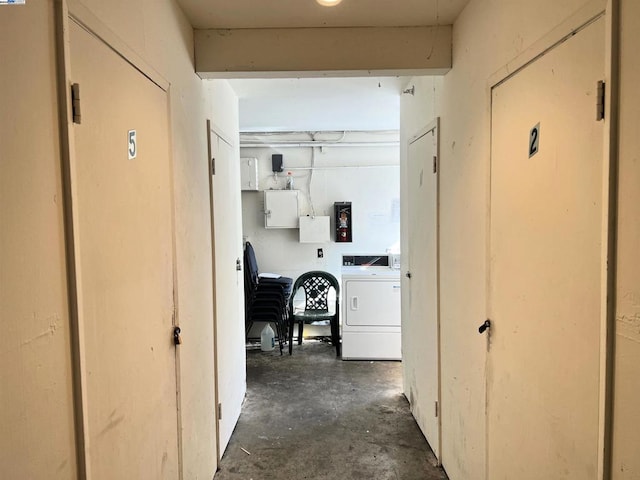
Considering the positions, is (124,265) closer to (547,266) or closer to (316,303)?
(547,266)

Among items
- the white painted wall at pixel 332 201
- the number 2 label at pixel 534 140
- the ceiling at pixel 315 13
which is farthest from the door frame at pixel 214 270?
the white painted wall at pixel 332 201

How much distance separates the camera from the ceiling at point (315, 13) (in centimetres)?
178

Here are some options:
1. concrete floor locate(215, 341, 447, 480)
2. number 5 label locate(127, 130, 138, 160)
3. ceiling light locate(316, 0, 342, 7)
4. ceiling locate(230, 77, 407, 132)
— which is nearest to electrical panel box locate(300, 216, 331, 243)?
ceiling locate(230, 77, 407, 132)

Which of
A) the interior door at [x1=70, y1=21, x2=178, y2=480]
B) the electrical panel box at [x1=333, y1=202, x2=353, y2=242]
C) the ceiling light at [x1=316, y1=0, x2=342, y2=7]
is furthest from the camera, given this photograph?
the electrical panel box at [x1=333, y1=202, x2=353, y2=242]

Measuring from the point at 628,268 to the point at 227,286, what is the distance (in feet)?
7.29

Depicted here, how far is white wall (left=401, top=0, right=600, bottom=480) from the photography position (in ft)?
5.01

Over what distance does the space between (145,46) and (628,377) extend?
1.68m

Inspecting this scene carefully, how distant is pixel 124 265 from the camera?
120 centimetres

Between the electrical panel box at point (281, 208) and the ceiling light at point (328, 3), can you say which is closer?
the ceiling light at point (328, 3)

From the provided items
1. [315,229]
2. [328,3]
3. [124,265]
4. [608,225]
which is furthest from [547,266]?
[315,229]

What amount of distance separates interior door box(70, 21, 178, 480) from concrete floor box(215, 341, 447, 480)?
1.03m

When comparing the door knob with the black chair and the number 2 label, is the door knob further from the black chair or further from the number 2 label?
the black chair

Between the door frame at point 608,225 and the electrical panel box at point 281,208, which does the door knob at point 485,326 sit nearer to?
the door frame at point 608,225

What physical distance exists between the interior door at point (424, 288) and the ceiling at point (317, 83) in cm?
60
